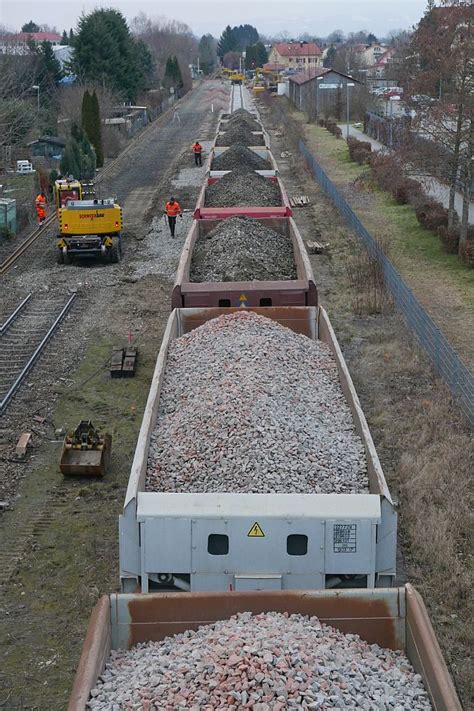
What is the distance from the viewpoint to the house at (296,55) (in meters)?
154

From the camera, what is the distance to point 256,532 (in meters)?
6.73

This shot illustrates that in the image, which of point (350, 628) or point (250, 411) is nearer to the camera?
point (350, 628)

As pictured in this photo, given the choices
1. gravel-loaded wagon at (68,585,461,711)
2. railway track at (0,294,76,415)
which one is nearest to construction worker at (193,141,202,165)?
railway track at (0,294,76,415)

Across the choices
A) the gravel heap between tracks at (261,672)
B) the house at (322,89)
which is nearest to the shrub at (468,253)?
the gravel heap between tracks at (261,672)

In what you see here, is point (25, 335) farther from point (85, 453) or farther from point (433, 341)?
point (433, 341)

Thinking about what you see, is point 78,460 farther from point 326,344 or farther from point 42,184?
point 42,184

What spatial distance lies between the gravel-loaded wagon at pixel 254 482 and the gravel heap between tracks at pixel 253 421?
0.01m

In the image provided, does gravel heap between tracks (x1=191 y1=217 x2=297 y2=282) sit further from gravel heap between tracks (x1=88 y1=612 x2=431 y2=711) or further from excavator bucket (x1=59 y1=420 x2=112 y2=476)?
gravel heap between tracks (x1=88 y1=612 x2=431 y2=711)

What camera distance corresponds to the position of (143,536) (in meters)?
6.79

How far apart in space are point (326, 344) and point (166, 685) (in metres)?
6.56

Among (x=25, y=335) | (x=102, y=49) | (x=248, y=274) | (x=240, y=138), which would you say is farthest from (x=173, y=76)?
(x=248, y=274)

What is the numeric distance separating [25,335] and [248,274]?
4.53m

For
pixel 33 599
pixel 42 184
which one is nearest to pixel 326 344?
pixel 33 599

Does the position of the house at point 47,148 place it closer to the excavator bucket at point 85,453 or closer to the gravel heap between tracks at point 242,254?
the gravel heap between tracks at point 242,254
